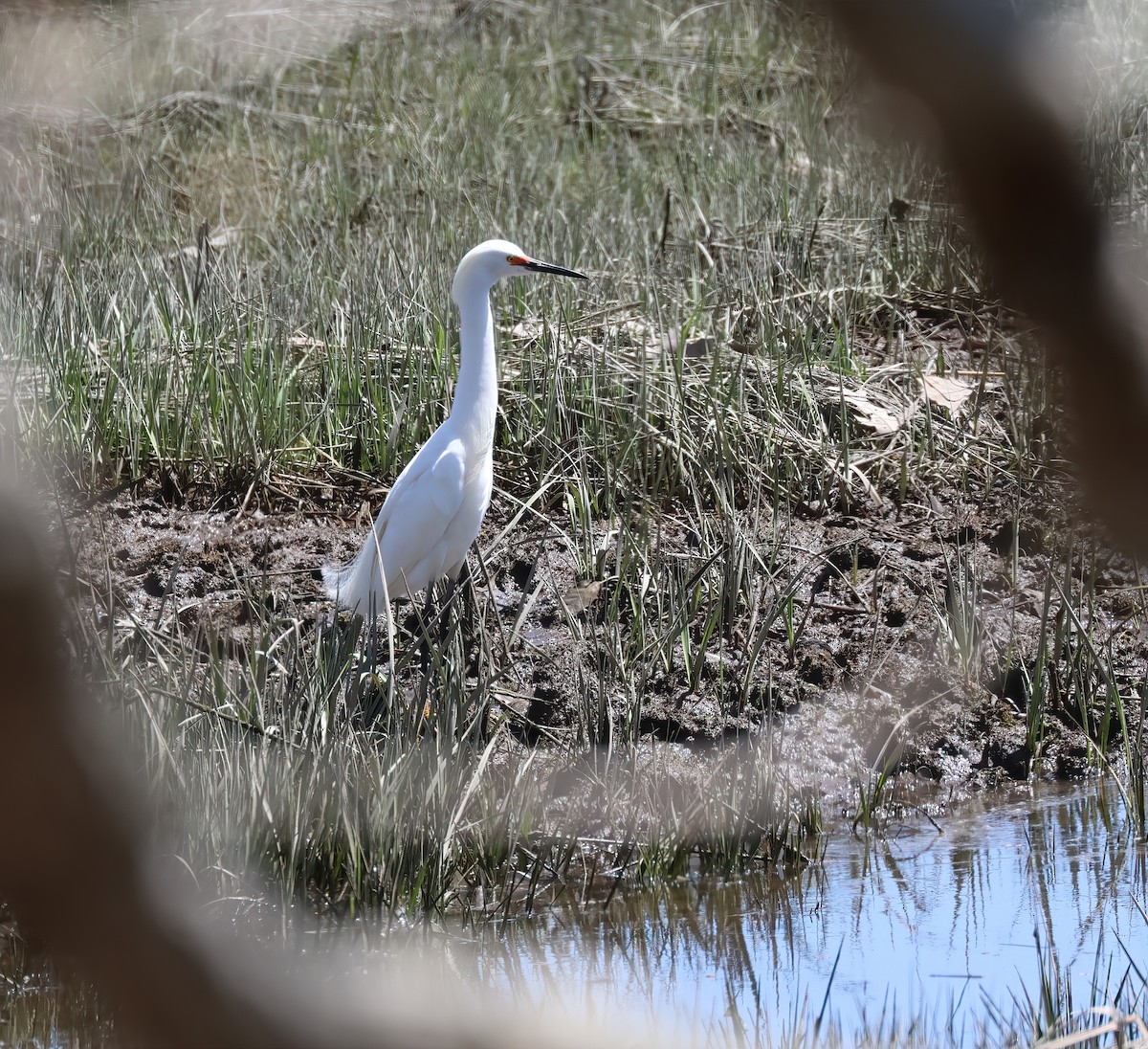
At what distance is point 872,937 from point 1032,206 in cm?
355

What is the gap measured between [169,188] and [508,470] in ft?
15.7

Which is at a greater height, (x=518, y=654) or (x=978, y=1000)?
(x=518, y=654)

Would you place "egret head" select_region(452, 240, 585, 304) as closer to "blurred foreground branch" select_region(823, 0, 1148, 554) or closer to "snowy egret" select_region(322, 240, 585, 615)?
"snowy egret" select_region(322, 240, 585, 615)

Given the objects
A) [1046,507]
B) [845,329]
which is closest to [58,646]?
[1046,507]

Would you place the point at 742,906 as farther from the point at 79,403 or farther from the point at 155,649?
the point at 79,403

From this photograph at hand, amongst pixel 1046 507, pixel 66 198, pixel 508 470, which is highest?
pixel 66 198

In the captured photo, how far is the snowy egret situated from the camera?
504 cm

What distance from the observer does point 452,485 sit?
5.04 metres

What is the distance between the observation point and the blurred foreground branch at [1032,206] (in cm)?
32

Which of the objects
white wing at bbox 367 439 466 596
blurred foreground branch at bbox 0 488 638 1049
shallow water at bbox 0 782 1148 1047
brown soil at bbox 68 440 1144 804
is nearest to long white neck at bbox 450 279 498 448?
white wing at bbox 367 439 466 596

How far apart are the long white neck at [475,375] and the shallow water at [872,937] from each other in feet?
6.54

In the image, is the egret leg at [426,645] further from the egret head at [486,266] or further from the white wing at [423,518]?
the egret head at [486,266]

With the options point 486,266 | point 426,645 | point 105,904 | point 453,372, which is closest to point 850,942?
point 426,645

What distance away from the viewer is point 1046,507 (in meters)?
5.43
